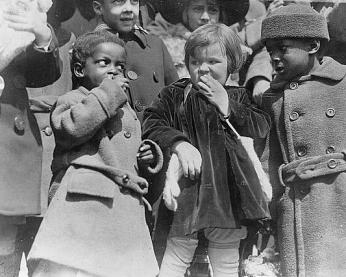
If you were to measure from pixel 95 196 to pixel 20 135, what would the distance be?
0.48 metres

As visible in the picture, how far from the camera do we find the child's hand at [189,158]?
2994 millimetres

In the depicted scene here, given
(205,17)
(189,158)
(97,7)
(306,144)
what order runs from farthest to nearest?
(205,17), (97,7), (306,144), (189,158)

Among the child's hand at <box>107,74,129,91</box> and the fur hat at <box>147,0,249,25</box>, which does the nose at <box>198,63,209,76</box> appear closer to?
the child's hand at <box>107,74,129,91</box>

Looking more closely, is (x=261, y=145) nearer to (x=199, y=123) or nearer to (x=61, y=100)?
(x=199, y=123)

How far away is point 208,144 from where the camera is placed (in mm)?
3135

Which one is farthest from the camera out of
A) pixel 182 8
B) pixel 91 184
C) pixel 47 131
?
pixel 182 8

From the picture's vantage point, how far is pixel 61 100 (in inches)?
119

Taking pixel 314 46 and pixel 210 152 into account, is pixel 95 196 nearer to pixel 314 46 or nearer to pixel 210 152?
pixel 210 152

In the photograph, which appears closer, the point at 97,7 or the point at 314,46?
the point at 314,46

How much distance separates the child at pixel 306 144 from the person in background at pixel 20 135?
3.17ft

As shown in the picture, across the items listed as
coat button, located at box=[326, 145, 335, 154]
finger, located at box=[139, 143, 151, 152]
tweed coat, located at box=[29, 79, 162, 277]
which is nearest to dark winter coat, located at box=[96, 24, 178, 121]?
finger, located at box=[139, 143, 151, 152]

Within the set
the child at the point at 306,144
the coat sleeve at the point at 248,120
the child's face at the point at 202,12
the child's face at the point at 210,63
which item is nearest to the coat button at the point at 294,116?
the child at the point at 306,144

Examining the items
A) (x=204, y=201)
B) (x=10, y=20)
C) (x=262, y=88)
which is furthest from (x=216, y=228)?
(x=10, y=20)

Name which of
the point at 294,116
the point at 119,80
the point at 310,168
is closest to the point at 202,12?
the point at 294,116
